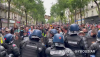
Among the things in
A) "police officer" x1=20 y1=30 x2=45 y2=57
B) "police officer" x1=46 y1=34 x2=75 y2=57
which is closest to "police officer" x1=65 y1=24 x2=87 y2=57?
"police officer" x1=20 y1=30 x2=45 y2=57

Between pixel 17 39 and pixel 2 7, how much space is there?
25067 mm

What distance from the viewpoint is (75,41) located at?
4.70 m

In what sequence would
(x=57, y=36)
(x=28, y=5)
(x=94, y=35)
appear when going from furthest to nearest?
(x=28, y=5) < (x=94, y=35) < (x=57, y=36)

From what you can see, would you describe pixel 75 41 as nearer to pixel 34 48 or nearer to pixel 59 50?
pixel 59 50

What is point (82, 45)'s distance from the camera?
4684 millimetres

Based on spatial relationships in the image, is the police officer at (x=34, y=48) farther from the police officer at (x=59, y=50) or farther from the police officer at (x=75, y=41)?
the police officer at (x=75, y=41)

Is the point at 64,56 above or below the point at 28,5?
below

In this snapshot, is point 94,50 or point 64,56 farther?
point 94,50

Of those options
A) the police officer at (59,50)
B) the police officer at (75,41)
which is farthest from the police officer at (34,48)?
the police officer at (75,41)

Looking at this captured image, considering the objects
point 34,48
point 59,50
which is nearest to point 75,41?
point 59,50

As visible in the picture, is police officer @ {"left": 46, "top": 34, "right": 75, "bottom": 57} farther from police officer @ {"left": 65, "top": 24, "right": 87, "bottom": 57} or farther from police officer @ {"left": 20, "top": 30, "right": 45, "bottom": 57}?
police officer @ {"left": 65, "top": 24, "right": 87, "bottom": 57}

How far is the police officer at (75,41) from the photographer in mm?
4652

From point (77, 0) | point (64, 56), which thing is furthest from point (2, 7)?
point (64, 56)

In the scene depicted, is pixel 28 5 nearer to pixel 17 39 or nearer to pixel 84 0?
pixel 84 0
